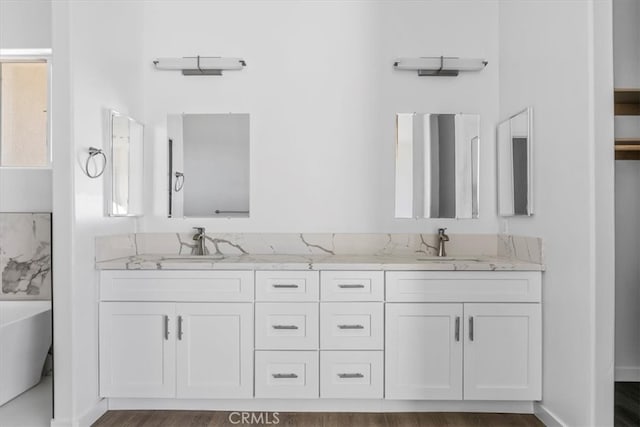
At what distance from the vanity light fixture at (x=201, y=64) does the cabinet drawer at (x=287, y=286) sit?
55.5 inches

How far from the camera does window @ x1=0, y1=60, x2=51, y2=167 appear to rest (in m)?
3.54

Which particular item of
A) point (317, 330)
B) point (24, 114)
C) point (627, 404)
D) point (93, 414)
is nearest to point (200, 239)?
point (317, 330)

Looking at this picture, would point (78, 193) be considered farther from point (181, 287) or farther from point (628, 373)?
point (628, 373)

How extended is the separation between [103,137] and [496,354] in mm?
2530

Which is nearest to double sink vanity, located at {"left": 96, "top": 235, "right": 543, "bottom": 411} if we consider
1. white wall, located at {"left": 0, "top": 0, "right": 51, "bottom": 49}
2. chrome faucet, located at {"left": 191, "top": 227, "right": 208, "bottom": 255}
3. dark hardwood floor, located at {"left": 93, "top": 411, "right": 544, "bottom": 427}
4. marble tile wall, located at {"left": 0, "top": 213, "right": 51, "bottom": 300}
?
dark hardwood floor, located at {"left": 93, "top": 411, "right": 544, "bottom": 427}

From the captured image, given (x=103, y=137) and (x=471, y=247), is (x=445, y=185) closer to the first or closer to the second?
(x=471, y=247)

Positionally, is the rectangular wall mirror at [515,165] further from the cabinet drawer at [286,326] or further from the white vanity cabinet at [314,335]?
the cabinet drawer at [286,326]

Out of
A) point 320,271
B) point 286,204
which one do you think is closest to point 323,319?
point 320,271

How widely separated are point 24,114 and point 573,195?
11.6 ft

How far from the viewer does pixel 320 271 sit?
285 cm

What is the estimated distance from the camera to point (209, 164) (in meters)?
3.45

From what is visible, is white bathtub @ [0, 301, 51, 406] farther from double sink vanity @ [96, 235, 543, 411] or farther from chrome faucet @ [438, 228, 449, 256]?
chrome faucet @ [438, 228, 449, 256]

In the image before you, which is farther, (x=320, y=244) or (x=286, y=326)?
(x=320, y=244)

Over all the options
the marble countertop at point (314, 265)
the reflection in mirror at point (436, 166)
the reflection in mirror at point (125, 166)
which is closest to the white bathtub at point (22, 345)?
the marble countertop at point (314, 265)
